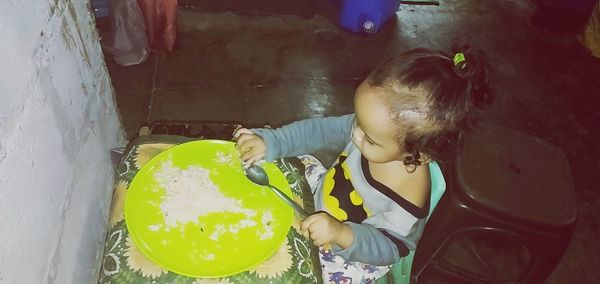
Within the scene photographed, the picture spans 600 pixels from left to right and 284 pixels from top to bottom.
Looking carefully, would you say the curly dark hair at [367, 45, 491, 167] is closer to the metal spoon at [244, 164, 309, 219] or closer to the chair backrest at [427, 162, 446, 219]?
the chair backrest at [427, 162, 446, 219]

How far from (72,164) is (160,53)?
207 cm

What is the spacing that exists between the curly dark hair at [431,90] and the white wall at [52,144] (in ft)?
2.53

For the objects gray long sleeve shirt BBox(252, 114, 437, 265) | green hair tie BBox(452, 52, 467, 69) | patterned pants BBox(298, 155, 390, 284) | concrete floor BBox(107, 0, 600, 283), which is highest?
green hair tie BBox(452, 52, 467, 69)

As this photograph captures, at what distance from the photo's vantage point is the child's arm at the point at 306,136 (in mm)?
1544

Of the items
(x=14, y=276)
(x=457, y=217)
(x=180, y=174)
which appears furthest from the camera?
(x=457, y=217)

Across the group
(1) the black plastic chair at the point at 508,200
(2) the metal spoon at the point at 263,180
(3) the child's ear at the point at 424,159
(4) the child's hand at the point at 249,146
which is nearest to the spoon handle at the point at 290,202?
(2) the metal spoon at the point at 263,180

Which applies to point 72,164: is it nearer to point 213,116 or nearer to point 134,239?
point 134,239

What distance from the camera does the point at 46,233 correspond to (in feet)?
3.70

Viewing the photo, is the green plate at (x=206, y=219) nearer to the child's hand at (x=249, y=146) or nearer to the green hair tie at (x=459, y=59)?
the child's hand at (x=249, y=146)

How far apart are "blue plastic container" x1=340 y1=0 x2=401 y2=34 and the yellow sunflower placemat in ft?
7.24

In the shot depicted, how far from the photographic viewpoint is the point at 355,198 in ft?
5.10

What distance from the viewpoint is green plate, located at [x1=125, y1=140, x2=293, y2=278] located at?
1.21 metres

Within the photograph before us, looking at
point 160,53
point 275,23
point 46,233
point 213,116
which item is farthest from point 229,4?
point 46,233

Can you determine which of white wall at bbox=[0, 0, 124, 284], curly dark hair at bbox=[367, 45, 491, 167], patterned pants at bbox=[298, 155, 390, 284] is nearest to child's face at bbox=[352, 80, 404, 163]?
curly dark hair at bbox=[367, 45, 491, 167]
